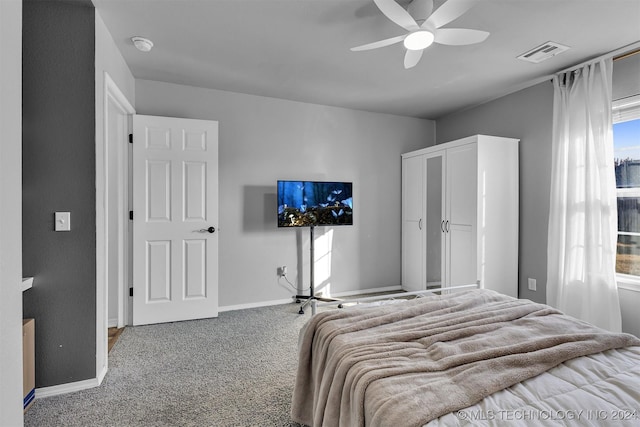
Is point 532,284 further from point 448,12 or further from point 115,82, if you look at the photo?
point 115,82

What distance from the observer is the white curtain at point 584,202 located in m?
2.87

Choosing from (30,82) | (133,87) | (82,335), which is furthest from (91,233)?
(133,87)

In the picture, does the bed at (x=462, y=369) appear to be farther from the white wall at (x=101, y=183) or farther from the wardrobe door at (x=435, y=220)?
the wardrobe door at (x=435, y=220)

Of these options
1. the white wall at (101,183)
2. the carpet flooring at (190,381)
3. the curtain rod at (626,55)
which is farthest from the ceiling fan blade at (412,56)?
the carpet flooring at (190,381)

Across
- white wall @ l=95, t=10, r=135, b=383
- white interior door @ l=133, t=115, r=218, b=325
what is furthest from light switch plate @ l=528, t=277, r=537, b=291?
white wall @ l=95, t=10, r=135, b=383

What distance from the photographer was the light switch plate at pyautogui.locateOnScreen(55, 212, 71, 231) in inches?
85.2

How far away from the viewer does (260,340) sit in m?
2.99

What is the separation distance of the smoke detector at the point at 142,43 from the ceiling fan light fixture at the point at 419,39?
6.69 ft

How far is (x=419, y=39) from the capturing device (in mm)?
2160

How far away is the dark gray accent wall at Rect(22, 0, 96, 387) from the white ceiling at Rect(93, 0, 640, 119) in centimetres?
36

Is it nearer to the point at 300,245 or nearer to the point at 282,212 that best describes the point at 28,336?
the point at 282,212

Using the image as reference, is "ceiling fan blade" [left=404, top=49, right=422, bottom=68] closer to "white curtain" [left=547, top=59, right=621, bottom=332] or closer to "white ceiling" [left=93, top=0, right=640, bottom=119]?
"white ceiling" [left=93, top=0, right=640, bottom=119]

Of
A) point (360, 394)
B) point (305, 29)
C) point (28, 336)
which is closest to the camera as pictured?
point (360, 394)

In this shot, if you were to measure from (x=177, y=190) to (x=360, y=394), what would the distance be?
289 cm
